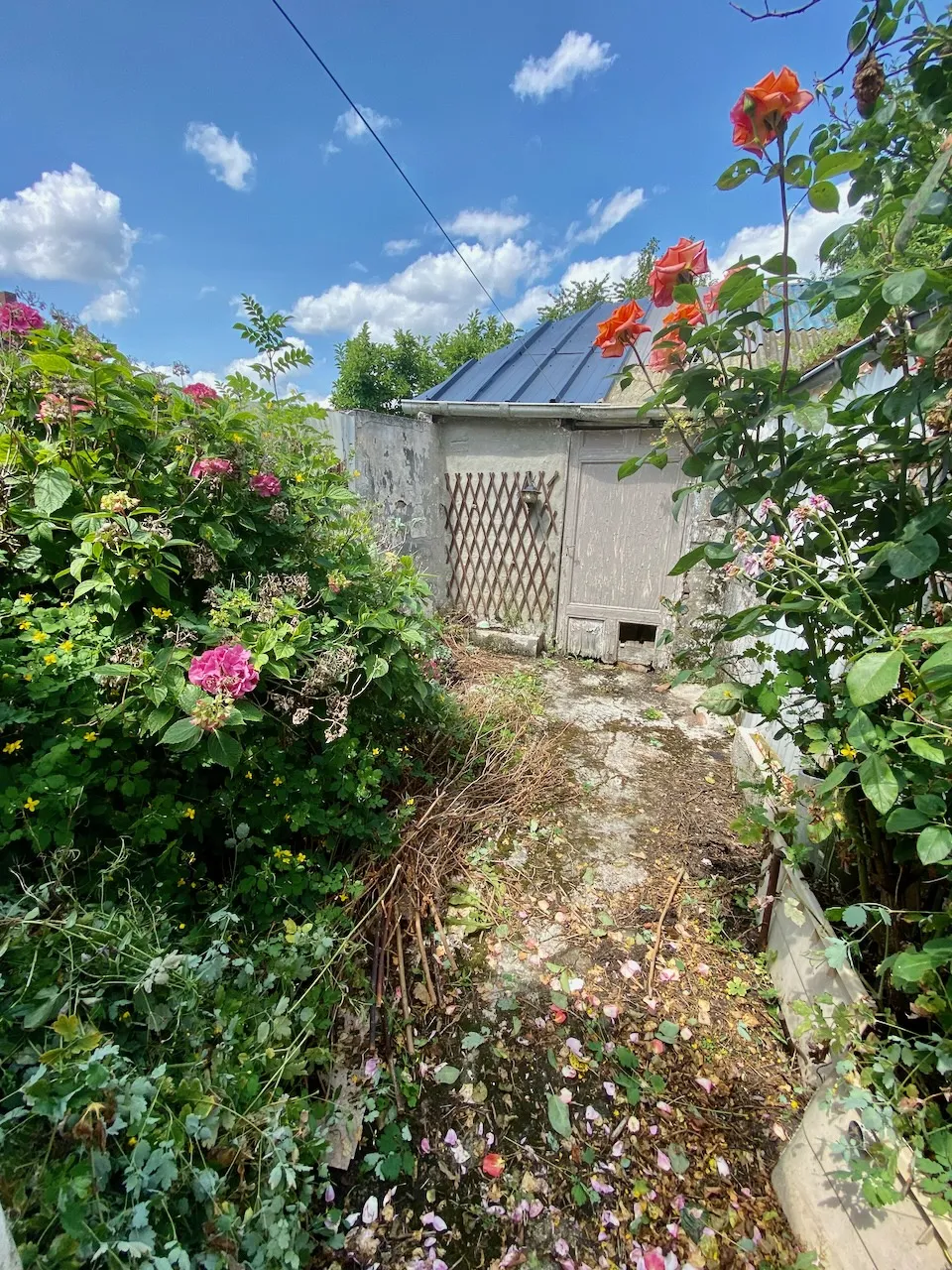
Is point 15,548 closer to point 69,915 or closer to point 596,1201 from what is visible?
point 69,915

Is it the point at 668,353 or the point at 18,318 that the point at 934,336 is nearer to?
the point at 668,353

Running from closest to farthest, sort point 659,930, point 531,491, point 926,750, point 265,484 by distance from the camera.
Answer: point 926,750 → point 265,484 → point 659,930 → point 531,491

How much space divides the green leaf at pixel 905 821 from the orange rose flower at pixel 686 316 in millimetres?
1095

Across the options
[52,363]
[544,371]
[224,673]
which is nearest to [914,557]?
[224,673]

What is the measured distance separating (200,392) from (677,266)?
5.10 feet

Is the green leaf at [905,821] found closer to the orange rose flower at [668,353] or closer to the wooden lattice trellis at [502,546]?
the orange rose flower at [668,353]

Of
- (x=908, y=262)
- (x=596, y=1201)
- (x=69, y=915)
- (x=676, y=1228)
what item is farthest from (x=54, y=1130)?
(x=908, y=262)

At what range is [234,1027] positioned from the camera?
3.62 ft

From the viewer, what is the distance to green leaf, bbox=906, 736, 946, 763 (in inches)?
30.7

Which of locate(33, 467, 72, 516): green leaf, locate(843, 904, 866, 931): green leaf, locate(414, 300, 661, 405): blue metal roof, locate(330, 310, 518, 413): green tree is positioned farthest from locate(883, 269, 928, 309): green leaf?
locate(330, 310, 518, 413): green tree

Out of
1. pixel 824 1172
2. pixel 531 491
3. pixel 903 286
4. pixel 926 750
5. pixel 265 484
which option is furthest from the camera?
pixel 531 491

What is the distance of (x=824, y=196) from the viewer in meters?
0.94

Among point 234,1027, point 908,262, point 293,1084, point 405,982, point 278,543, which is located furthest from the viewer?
point 278,543

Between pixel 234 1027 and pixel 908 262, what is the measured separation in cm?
209
